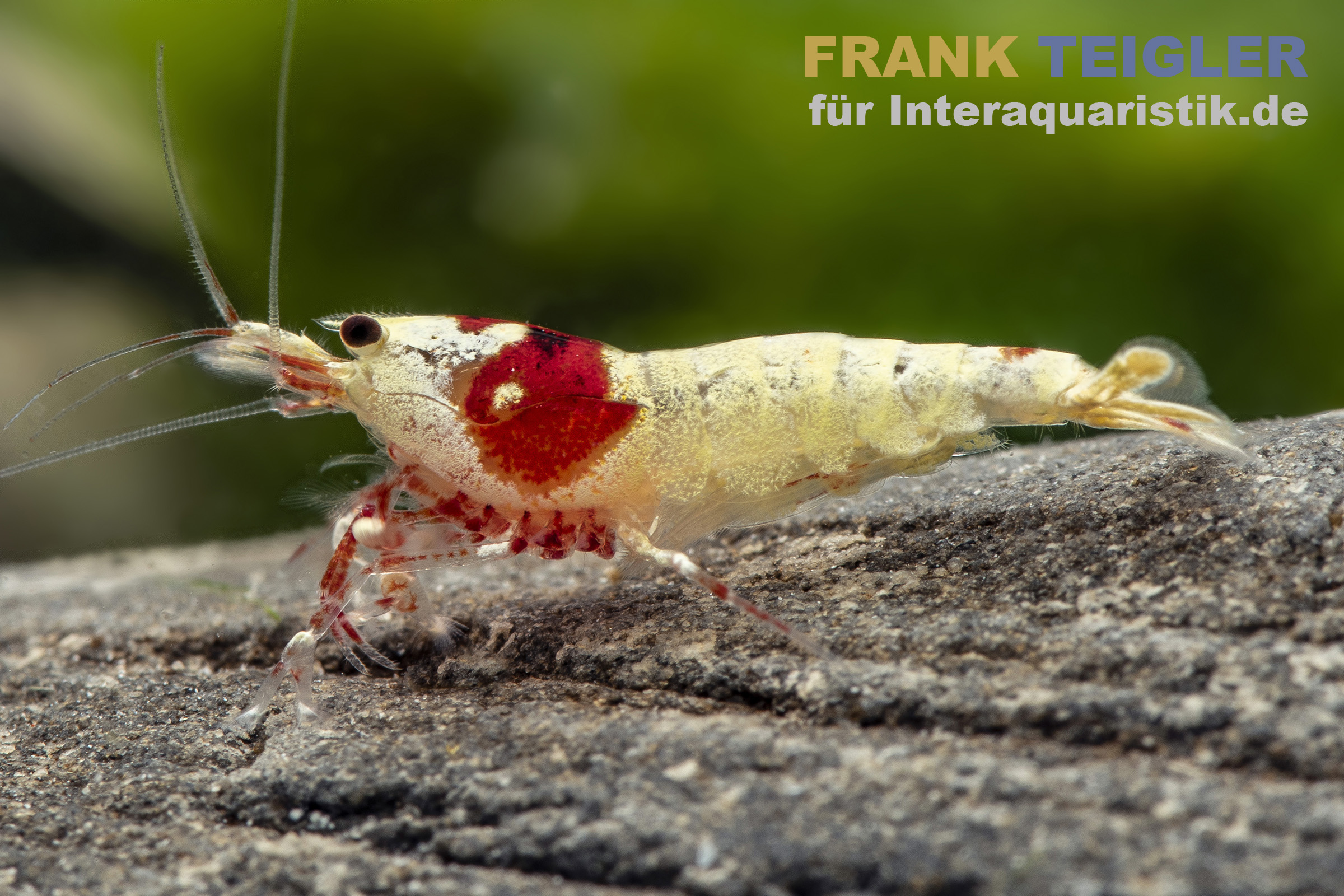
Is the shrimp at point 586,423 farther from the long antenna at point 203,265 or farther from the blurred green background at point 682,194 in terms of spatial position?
the blurred green background at point 682,194

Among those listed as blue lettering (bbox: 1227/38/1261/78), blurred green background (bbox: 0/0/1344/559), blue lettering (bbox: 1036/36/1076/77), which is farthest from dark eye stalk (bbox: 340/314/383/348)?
blue lettering (bbox: 1227/38/1261/78)

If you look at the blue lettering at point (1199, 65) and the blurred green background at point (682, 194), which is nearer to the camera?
the blue lettering at point (1199, 65)

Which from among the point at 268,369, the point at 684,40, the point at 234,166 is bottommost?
the point at 268,369

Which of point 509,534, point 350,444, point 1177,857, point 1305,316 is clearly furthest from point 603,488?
point 1305,316

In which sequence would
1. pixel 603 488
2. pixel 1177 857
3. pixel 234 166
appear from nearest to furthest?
pixel 1177 857
pixel 603 488
pixel 234 166

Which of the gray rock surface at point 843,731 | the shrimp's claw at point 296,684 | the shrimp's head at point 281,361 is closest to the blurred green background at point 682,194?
the shrimp's head at point 281,361

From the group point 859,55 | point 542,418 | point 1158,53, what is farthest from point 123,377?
point 1158,53

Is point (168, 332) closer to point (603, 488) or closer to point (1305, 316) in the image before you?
point (603, 488)
